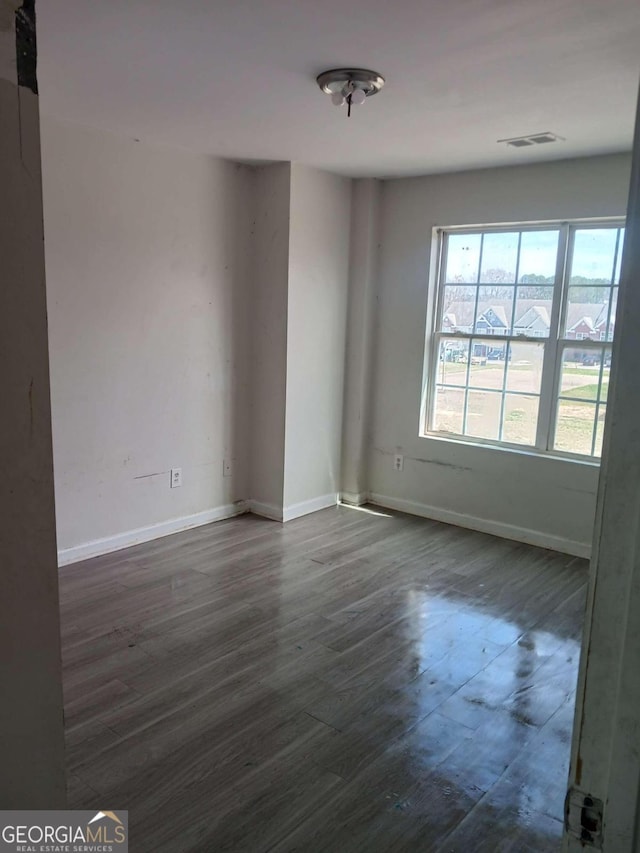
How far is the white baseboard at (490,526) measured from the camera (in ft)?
13.8

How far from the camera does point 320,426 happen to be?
16.1 ft

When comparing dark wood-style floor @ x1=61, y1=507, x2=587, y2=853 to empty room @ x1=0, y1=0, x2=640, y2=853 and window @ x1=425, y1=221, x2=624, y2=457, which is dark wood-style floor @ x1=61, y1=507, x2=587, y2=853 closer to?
empty room @ x1=0, y1=0, x2=640, y2=853

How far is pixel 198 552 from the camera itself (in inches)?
159

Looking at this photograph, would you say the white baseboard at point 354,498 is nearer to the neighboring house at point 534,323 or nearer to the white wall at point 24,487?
the neighboring house at point 534,323

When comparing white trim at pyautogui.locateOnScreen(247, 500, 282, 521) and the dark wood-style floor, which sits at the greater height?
white trim at pyautogui.locateOnScreen(247, 500, 282, 521)

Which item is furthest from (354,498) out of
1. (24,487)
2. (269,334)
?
(24,487)

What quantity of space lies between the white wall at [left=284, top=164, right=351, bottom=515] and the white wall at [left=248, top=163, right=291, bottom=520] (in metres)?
0.05

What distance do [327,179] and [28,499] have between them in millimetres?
4158

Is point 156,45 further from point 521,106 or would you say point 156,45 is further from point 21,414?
point 21,414

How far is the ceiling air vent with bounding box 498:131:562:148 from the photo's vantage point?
11.2 ft

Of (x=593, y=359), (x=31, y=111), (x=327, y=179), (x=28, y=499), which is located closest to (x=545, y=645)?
(x=593, y=359)

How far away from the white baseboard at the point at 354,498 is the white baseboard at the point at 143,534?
2.70ft

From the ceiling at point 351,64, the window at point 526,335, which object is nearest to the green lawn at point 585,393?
the window at point 526,335

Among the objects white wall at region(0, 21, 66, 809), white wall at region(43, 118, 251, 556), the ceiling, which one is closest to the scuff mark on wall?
white wall at region(43, 118, 251, 556)
